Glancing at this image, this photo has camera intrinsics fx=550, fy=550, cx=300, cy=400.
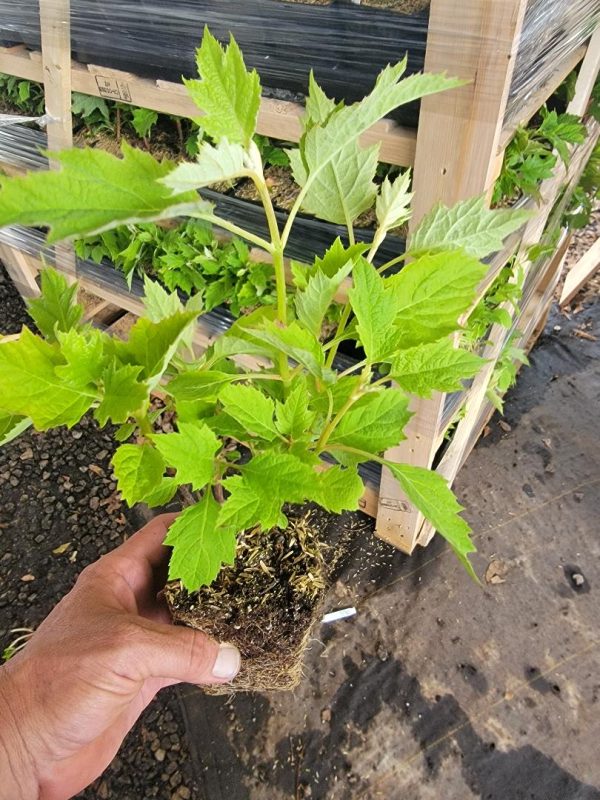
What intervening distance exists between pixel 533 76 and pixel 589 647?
1.42 m

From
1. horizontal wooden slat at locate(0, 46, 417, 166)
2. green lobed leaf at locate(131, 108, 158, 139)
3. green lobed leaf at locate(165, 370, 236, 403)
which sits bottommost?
green lobed leaf at locate(165, 370, 236, 403)

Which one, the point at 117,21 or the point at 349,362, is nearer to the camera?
the point at 117,21

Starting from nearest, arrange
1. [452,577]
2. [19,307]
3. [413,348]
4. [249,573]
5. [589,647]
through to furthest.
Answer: [413,348] → [249,573] → [589,647] → [452,577] → [19,307]

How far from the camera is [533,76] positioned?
0.93m

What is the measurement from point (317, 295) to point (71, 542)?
1514 millimetres

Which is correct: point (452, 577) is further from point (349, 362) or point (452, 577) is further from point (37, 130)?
point (37, 130)

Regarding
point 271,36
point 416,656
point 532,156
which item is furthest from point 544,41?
point 416,656

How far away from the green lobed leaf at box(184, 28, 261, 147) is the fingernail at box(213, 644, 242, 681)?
77 centimetres

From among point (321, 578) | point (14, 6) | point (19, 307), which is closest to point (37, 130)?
point (14, 6)

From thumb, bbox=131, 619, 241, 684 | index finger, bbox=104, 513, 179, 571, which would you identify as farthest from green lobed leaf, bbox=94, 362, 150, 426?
index finger, bbox=104, 513, 179, 571

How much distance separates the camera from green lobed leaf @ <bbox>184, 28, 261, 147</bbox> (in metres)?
0.44

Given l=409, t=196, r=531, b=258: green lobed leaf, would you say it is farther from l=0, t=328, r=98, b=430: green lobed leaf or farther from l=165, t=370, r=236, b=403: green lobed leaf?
l=0, t=328, r=98, b=430: green lobed leaf

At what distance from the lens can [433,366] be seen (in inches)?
21.9

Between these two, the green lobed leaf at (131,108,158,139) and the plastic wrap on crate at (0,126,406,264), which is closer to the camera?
the plastic wrap on crate at (0,126,406,264)
